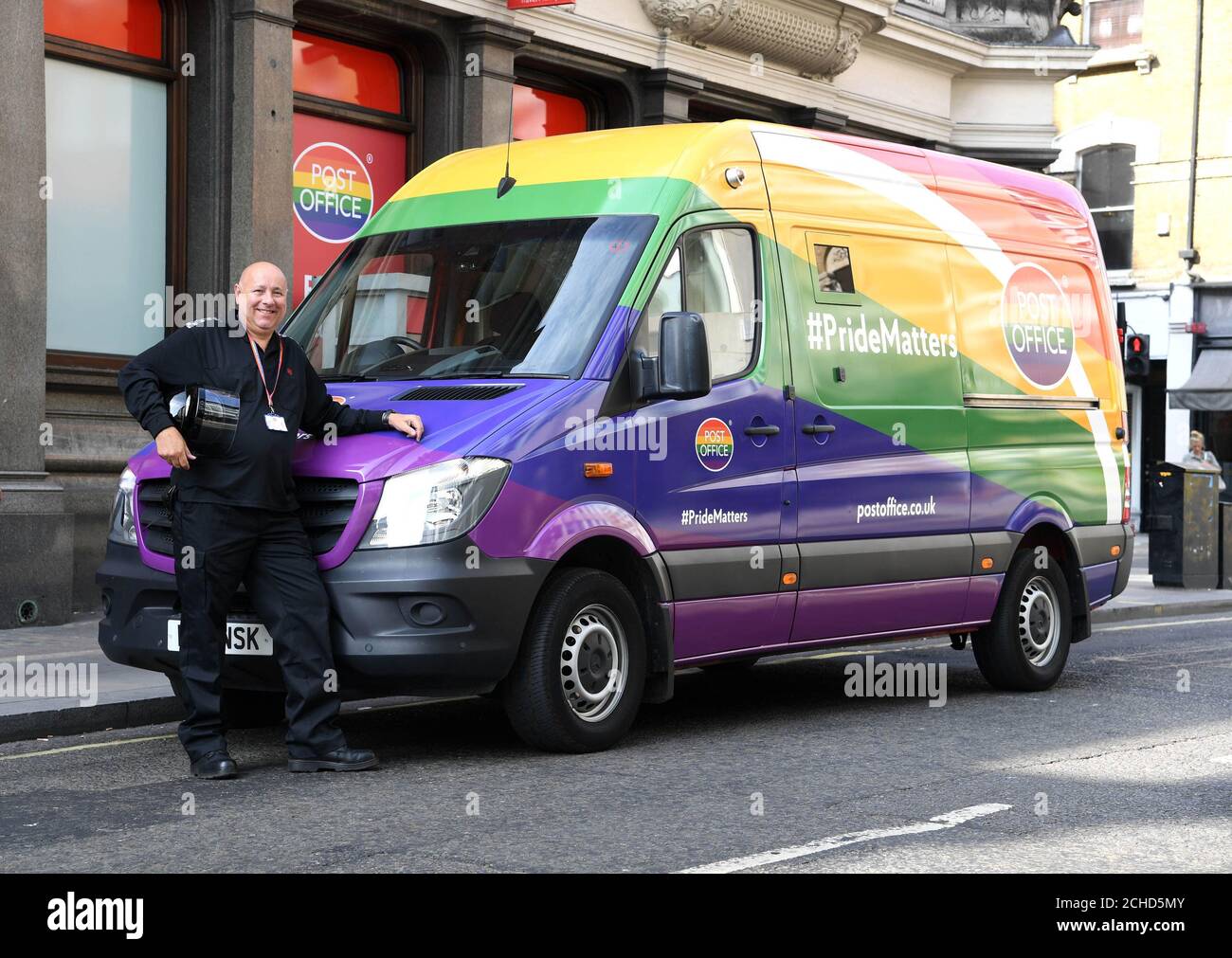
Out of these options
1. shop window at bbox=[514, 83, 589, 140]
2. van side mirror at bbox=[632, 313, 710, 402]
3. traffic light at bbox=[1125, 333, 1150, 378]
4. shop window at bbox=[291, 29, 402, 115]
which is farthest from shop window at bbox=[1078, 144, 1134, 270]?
van side mirror at bbox=[632, 313, 710, 402]

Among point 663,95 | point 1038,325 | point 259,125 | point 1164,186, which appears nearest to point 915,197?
point 1038,325

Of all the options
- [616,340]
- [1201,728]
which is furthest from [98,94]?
[1201,728]

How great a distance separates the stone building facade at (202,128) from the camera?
1244 cm

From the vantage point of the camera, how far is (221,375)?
7359mm

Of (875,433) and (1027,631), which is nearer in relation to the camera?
(875,433)

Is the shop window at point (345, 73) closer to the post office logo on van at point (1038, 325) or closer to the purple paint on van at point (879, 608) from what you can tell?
the post office logo on van at point (1038, 325)

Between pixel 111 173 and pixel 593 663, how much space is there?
7577mm

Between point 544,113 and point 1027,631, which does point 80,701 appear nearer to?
point 1027,631

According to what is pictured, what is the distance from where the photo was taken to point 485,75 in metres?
16.3

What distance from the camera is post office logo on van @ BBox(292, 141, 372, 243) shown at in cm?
1535

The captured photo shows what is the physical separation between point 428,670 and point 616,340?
5.55 feet

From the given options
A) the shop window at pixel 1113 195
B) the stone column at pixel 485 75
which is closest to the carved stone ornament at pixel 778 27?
the stone column at pixel 485 75

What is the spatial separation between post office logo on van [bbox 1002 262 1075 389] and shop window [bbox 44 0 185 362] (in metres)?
6.73

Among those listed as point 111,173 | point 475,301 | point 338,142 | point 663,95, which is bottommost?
point 475,301
